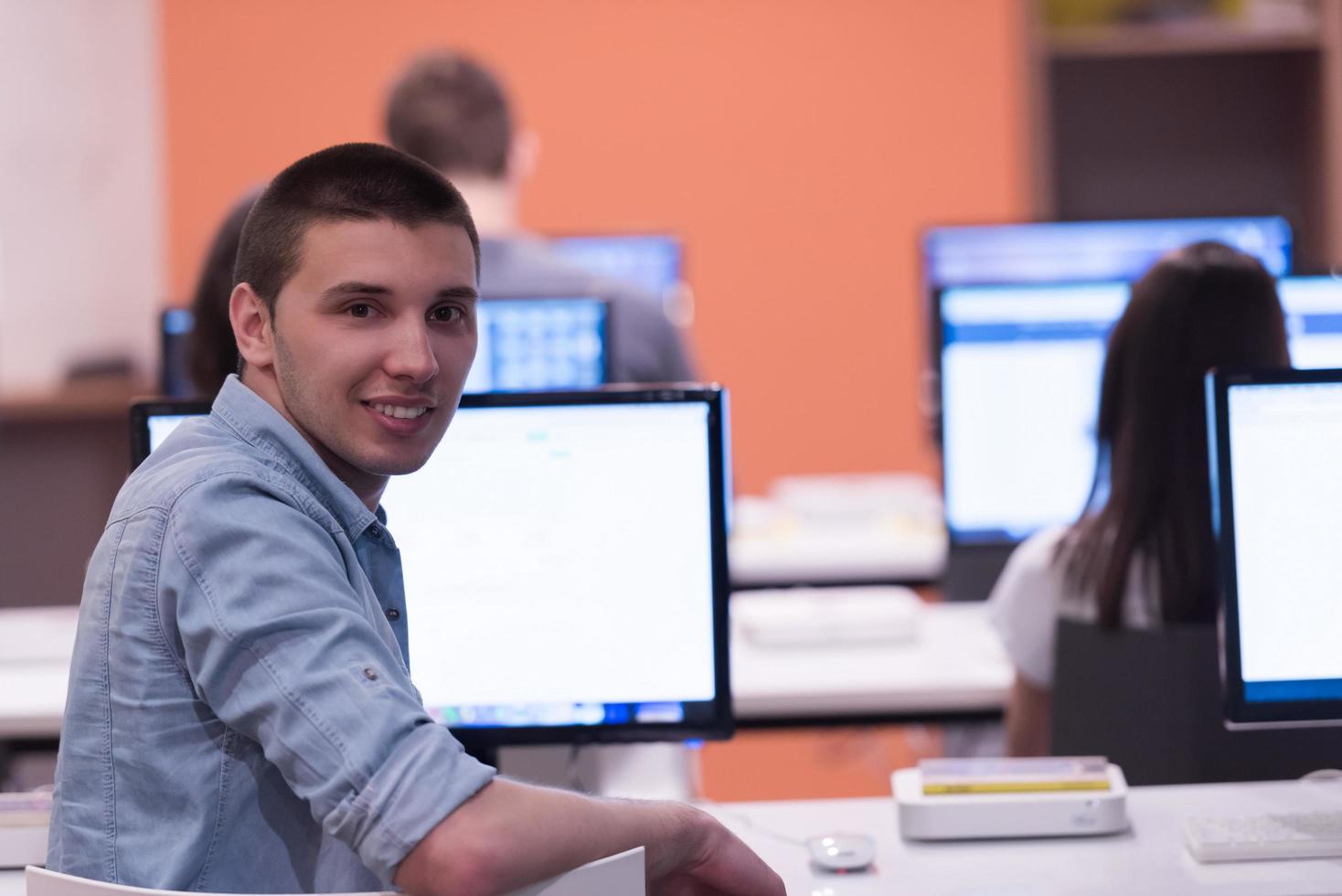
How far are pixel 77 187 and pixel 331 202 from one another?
12.4 feet

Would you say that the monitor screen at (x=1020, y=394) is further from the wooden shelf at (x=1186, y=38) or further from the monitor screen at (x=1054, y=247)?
the wooden shelf at (x=1186, y=38)

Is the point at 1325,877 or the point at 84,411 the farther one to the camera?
the point at 84,411

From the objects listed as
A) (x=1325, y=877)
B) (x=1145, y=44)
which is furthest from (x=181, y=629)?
(x=1145, y=44)

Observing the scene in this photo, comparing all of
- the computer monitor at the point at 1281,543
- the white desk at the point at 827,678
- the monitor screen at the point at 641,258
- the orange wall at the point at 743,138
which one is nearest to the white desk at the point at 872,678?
the white desk at the point at 827,678

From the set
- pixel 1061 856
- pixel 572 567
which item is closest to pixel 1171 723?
pixel 1061 856

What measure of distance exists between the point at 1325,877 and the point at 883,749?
8.64ft

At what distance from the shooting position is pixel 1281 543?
1474 millimetres

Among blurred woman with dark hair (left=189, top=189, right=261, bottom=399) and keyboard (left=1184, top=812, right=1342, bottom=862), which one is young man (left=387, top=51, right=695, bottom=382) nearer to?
blurred woman with dark hair (left=189, top=189, right=261, bottom=399)

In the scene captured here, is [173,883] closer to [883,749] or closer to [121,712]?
[121,712]

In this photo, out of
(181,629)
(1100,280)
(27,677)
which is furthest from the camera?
(1100,280)

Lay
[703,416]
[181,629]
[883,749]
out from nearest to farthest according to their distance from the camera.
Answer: [181,629] → [703,416] → [883,749]

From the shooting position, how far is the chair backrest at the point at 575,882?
3.29ft

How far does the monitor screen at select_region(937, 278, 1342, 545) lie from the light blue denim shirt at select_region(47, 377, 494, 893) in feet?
4.62

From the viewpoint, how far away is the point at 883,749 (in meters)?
3.98
